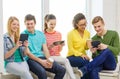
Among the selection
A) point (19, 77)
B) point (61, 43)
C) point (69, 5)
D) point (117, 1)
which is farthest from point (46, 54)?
point (117, 1)

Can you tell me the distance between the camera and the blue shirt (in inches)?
139

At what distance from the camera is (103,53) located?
3656 millimetres

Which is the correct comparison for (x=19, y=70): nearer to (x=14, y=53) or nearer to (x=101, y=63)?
(x=14, y=53)

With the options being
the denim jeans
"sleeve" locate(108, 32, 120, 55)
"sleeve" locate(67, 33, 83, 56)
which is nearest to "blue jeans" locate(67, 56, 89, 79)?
"sleeve" locate(67, 33, 83, 56)

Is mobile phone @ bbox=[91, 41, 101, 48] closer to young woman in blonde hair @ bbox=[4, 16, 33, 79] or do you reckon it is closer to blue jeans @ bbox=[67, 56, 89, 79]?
blue jeans @ bbox=[67, 56, 89, 79]

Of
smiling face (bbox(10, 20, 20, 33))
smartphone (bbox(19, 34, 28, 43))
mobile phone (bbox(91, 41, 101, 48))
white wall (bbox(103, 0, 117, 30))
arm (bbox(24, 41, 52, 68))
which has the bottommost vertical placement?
arm (bbox(24, 41, 52, 68))

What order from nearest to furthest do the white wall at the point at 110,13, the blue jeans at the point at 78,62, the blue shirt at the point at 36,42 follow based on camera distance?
1. the blue shirt at the point at 36,42
2. the blue jeans at the point at 78,62
3. the white wall at the point at 110,13

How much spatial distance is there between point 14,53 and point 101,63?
1197 mm

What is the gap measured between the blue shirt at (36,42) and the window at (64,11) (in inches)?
33.8

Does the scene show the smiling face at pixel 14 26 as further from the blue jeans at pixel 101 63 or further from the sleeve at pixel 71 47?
the blue jeans at pixel 101 63

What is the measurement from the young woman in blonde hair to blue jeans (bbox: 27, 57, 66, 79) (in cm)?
11

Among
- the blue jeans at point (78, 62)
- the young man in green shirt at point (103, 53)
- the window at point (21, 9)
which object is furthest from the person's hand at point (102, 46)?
the window at point (21, 9)

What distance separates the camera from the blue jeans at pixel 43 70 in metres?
3.26

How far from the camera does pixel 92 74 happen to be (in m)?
3.59
